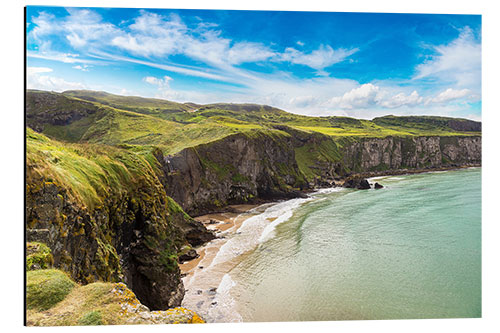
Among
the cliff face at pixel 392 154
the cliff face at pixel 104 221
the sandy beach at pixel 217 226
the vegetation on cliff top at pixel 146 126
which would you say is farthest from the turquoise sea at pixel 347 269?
the cliff face at pixel 392 154

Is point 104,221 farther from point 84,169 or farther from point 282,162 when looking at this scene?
point 282,162

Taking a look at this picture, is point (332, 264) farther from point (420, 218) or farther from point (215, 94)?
point (420, 218)

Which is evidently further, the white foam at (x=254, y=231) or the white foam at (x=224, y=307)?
the white foam at (x=254, y=231)

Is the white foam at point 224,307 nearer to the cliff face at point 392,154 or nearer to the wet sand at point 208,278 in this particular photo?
the wet sand at point 208,278

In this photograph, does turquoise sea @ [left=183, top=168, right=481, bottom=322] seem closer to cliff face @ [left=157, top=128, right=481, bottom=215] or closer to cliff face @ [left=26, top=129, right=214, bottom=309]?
cliff face @ [left=26, top=129, right=214, bottom=309]

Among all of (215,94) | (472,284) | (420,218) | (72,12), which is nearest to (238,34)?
(215,94)
